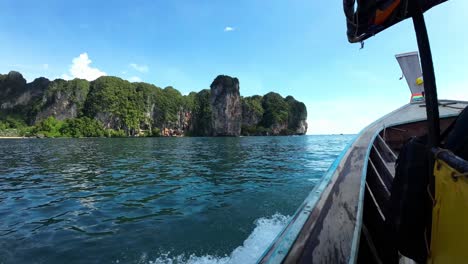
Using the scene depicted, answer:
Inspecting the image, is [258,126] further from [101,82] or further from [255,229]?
[255,229]

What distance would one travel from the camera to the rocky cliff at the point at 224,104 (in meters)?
121

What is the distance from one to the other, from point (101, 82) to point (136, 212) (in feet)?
543

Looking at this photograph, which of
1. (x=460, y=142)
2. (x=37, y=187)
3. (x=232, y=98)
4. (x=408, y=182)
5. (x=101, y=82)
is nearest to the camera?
(x=460, y=142)

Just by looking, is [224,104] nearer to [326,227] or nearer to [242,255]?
[242,255]

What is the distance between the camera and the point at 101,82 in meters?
147

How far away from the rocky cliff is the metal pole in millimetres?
119562

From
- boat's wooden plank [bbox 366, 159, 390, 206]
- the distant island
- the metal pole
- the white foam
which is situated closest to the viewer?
the metal pole

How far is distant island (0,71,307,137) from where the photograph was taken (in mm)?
121062

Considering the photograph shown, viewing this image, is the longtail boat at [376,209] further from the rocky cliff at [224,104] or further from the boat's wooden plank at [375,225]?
the rocky cliff at [224,104]

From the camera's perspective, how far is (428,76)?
129cm

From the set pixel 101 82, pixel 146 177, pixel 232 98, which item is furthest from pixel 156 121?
pixel 146 177

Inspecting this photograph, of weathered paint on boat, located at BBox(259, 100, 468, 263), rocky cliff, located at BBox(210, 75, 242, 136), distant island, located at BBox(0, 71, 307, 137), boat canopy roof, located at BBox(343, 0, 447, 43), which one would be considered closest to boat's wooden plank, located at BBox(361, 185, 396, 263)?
weathered paint on boat, located at BBox(259, 100, 468, 263)

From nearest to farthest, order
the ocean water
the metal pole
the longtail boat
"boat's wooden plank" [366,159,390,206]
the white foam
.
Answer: the longtail boat → the metal pole → "boat's wooden plank" [366,159,390,206] → the white foam → the ocean water

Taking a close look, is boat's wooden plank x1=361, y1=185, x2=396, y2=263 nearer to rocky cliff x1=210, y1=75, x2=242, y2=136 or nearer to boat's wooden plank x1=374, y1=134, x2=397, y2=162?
boat's wooden plank x1=374, y1=134, x2=397, y2=162
